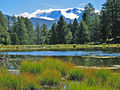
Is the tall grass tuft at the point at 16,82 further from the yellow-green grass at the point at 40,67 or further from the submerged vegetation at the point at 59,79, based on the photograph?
the yellow-green grass at the point at 40,67

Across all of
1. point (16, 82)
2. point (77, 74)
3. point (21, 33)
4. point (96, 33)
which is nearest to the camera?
point (16, 82)

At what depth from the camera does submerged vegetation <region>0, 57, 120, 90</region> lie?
6.98 meters

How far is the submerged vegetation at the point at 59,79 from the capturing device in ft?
22.9

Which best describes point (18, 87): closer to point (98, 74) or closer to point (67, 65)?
point (98, 74)

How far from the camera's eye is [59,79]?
9320mm

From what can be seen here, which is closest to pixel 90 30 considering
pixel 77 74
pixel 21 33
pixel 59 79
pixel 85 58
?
pixel 21 33

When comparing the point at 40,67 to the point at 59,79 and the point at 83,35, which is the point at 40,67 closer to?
the point at 59,79

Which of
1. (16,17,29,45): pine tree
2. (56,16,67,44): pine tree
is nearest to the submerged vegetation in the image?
(56,16,67,44): pine tree

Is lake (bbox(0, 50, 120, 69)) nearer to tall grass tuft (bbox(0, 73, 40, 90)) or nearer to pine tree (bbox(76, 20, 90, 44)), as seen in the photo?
tall grass tuft (bbox(0, 73, 40, 90))

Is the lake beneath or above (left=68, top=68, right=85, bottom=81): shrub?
beneath

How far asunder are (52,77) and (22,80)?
176cm

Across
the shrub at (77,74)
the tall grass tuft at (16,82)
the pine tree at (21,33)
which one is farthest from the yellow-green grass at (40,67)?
the pine tree at (21,33)

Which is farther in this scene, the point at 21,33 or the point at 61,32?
the point at 21,33

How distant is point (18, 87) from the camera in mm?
7547
